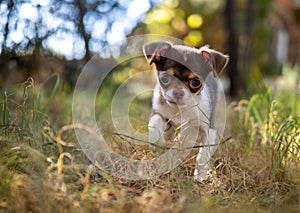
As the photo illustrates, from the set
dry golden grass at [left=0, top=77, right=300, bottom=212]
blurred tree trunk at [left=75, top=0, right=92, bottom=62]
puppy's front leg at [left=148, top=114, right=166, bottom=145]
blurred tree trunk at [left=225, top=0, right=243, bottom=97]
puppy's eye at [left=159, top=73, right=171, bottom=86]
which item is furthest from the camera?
blurred tree trunk at [left=225, top=0, right=243, bottom=97]

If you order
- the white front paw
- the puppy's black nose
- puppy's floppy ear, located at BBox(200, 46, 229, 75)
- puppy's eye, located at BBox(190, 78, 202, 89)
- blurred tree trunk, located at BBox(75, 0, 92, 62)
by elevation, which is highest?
blurred tree trunk, located at BBox(75, 0, 92, 62)

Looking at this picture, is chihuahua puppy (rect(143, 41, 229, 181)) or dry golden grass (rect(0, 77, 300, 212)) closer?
dry golden grass (rect(0, 77, 300, 212))

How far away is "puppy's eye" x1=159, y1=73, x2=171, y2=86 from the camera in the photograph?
292cm

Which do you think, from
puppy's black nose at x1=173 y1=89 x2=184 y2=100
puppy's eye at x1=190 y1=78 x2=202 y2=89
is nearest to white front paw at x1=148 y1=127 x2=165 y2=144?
puppy's black nose at x1=173 y1=89 x2=184 y2=100

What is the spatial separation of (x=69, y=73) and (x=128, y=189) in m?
2.69

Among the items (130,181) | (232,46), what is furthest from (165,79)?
(232,46)

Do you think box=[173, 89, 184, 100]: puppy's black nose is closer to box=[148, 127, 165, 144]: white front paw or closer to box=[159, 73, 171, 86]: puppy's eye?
box=[159, 73, 171, 86]: puppy's eye

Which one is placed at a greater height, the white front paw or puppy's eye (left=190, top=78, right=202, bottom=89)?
puppy's eye (left=190, top=78, right=202, bottom=89)

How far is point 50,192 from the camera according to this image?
1892 mm

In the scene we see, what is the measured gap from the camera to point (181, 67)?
9.45ft

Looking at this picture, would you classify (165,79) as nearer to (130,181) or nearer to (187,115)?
(187,115)

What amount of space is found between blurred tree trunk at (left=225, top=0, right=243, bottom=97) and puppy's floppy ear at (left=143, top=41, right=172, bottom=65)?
4671 millimetres

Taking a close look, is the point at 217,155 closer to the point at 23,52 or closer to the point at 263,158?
the point at 263,158

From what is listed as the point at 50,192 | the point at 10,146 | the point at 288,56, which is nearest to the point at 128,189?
the point at 50,192
